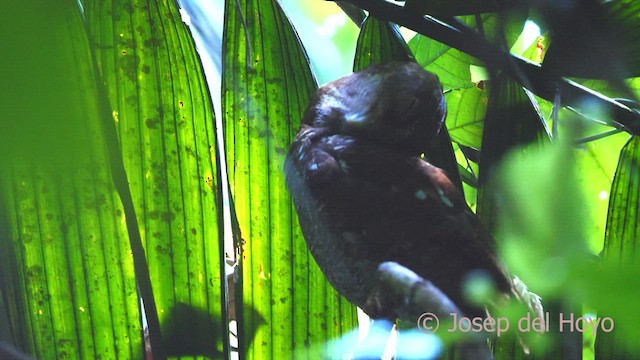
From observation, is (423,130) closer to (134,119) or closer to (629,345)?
(629,345)

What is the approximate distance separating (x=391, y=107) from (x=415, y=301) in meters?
0.18

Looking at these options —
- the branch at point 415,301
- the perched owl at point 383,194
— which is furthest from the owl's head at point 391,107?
the branch at point 415,301

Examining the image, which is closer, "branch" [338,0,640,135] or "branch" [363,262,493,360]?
"branch" [363,262,493,360]

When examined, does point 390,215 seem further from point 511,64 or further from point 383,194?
point 511,64

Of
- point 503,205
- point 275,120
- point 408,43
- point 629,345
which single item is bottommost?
point 629,345

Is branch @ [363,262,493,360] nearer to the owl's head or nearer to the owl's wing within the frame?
the owl's wing

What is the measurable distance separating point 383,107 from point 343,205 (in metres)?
0.10

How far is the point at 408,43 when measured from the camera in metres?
0.73

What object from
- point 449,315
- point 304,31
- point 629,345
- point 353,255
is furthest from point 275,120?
point 629,345

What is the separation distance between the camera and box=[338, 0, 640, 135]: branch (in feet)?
1.90

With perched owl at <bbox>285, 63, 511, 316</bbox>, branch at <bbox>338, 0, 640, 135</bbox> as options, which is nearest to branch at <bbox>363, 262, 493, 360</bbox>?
perched owl at <bbox>285, 63, 511, 316</bbox>

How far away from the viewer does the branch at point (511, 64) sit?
58 cm

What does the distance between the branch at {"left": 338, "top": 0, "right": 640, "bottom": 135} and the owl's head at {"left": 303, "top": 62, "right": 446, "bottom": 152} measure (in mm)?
77

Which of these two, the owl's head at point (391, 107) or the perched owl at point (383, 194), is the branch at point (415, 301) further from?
the owl's head at point (391, 107)
